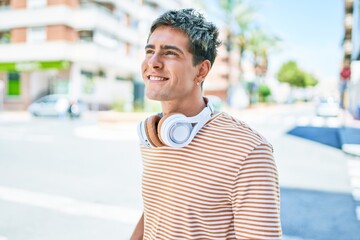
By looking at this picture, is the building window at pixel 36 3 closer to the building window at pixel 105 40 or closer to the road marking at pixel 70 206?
the building window at pixel 105 40

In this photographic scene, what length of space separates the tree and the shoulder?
76.0 meters

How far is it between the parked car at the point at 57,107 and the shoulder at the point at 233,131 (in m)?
24.0

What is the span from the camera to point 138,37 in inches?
1554

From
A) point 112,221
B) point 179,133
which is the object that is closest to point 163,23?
point 179,133

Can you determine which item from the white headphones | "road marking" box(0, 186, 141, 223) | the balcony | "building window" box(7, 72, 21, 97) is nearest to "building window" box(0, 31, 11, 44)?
the balcony

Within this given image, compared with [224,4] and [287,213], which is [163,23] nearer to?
[287,213]

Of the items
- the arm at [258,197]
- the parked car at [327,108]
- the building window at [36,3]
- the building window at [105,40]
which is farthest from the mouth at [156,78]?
the building window at [36,3]

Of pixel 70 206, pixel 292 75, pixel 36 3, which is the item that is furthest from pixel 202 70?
pixel 292 75

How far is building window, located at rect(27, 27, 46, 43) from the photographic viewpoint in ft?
103

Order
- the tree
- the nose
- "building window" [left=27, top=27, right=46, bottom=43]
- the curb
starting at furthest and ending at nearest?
1. the tree
2. "building window" [left=27, top=27, right=46, bottom=43]
3. the curb
4. the nose

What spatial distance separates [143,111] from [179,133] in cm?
1666

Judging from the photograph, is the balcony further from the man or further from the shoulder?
the shoulder

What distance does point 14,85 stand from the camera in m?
32.5

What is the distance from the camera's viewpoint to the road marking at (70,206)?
4.78m
